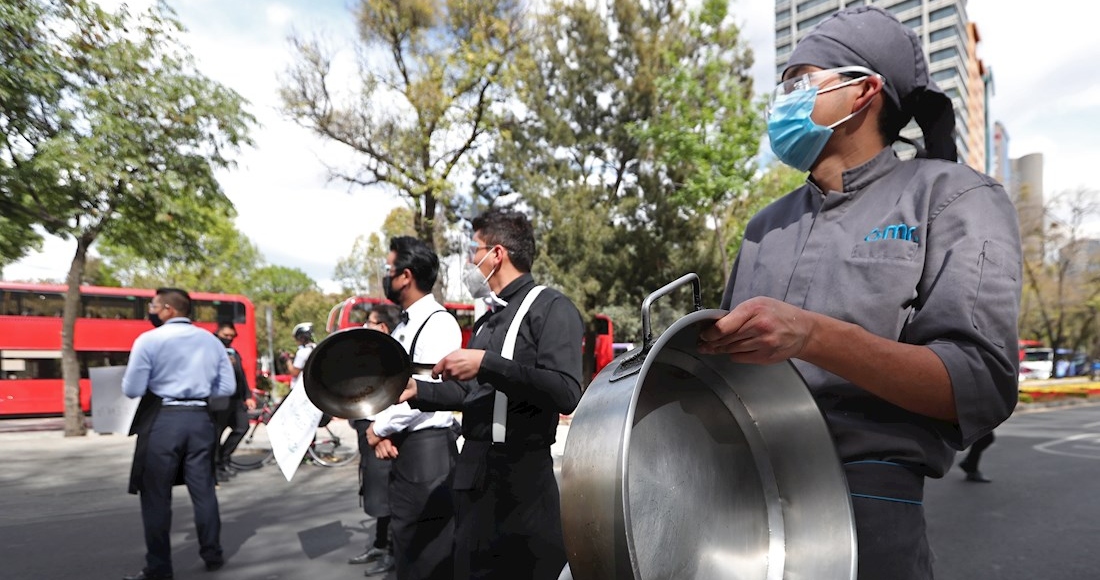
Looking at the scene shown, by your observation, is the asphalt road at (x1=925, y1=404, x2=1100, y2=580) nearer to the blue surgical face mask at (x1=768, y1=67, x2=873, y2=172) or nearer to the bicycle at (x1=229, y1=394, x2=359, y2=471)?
the blue surgical face mask at (x1=768, y1=67, x2=873, y2=172)

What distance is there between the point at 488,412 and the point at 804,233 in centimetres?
181

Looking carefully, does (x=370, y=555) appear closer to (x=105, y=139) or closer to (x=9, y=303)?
(x=105, y=139)

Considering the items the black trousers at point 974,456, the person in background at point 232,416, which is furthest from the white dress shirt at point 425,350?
the black trousers at point 974,456

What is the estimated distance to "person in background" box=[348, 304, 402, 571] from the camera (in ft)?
16.7

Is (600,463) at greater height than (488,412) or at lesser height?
greater

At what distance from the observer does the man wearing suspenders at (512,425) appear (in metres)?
2.72

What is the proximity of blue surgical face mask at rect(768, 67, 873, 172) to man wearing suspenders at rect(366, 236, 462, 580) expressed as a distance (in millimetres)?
2390

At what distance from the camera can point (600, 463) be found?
84 centimetres

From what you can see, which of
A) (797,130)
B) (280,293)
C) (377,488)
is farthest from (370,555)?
(280,293)

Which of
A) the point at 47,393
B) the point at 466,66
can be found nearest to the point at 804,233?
the point at 466,66

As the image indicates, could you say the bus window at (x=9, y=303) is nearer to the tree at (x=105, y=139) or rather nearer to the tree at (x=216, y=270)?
the tree at (x=105, y=139)

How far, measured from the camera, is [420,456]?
3709 millimetres

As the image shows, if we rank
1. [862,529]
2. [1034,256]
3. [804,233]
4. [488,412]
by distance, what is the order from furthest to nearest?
[1034,256], [488,412], [804,233], [862,529]

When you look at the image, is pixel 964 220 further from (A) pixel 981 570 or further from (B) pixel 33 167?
(B) pixel 33 167
